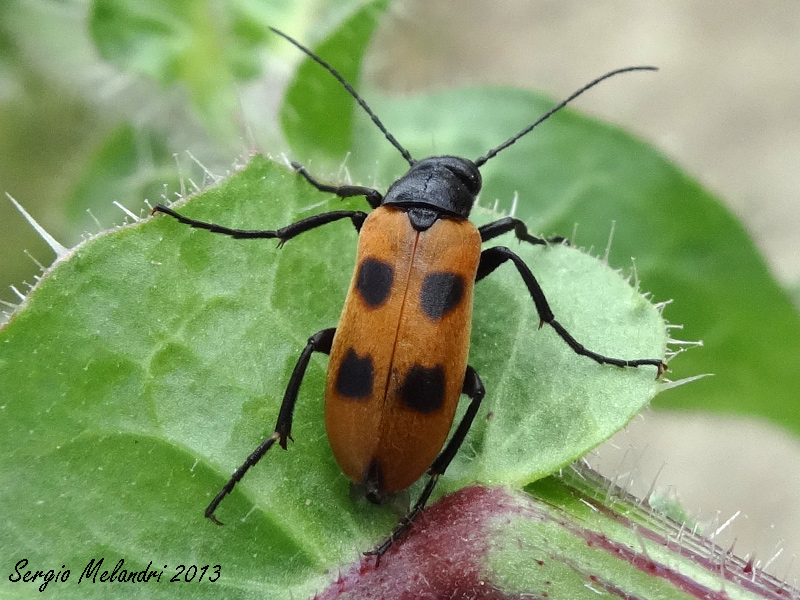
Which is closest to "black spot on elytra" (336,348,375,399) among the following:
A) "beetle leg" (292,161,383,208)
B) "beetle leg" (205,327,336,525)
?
"beetle leg" (205,327,336,525)

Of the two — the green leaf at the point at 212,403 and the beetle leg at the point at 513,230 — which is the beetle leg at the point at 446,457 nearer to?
the green leaf at the point at 212,403

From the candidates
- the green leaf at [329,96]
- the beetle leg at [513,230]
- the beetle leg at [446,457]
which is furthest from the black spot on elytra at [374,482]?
the green leaf at [329,96]

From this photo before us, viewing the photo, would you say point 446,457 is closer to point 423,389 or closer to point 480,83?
point 423,389

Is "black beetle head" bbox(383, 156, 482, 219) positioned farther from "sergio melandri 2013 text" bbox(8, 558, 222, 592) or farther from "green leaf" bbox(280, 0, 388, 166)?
"sergio melandri 2013 text" bbox(8, 558, 222, 592)

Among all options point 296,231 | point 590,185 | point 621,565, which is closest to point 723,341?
point 590,185

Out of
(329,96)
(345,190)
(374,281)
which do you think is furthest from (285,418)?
(329,96)

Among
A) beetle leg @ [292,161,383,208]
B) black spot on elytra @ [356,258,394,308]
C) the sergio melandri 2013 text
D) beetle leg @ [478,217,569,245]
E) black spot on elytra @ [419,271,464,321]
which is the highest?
beetle leg @ [478,217,569,245]
